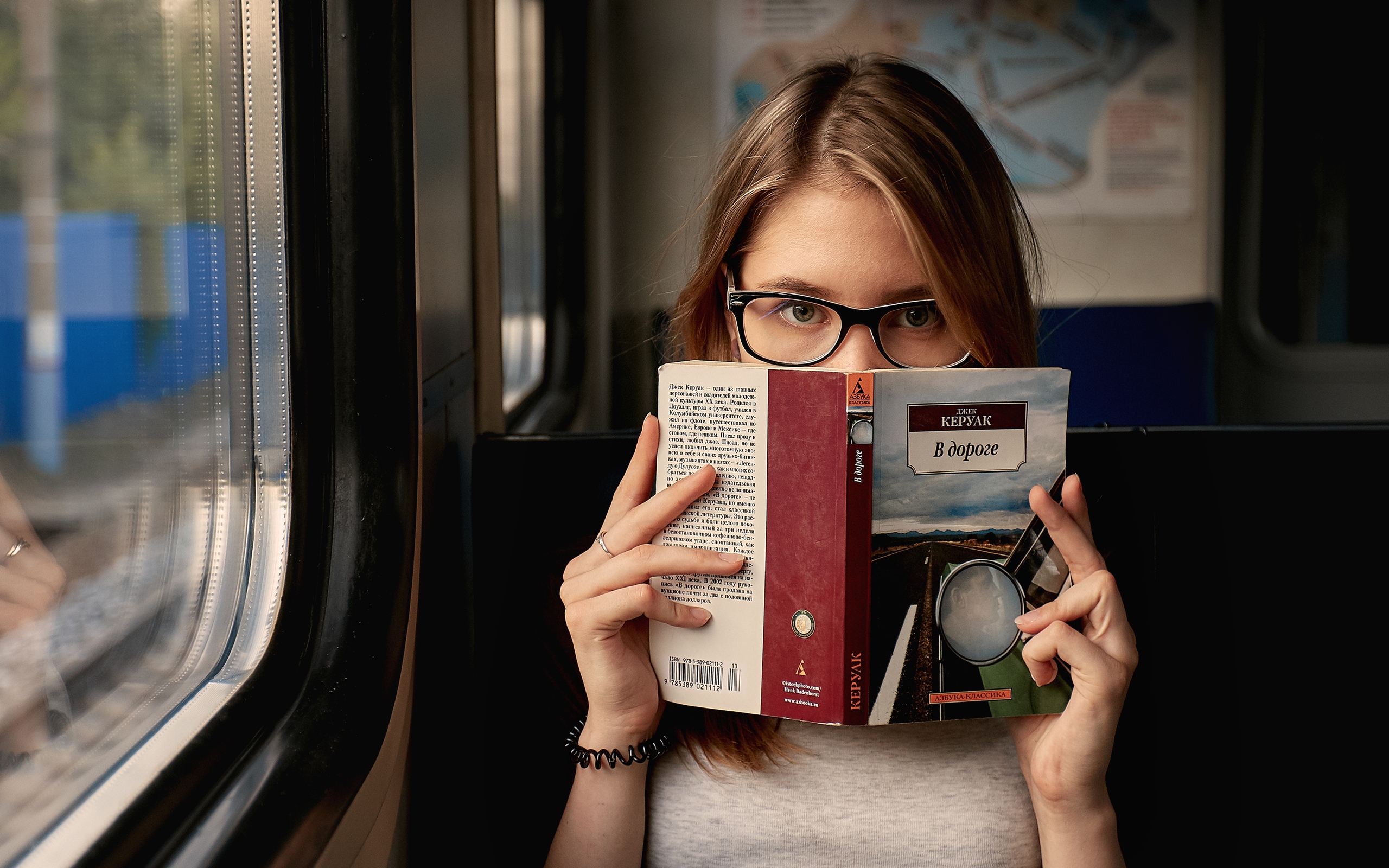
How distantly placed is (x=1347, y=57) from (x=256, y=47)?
349 cm

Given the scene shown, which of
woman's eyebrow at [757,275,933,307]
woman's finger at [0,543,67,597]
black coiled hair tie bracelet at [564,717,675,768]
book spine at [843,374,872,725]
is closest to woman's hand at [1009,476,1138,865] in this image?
book spine at [843,374,872,725]

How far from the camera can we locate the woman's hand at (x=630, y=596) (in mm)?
846

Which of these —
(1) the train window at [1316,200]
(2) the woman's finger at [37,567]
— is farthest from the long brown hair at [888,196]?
(1) the train window at [1316,200]

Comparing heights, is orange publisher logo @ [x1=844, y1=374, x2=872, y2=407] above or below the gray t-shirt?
above

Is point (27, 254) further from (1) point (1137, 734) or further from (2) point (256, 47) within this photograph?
(1) point (1137, 734)

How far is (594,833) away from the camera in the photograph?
991 mm

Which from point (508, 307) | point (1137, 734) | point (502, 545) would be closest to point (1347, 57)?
point (508, 307)

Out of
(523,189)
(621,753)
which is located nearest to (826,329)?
(621,753)

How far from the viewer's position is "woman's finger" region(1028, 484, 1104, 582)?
84cm

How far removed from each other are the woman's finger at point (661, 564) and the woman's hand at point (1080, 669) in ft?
0.89

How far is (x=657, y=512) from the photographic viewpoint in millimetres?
847

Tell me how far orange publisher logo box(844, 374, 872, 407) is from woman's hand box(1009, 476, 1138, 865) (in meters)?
0.17

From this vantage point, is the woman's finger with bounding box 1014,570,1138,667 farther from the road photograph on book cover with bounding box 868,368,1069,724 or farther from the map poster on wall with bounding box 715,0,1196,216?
the map poster on wall with bounding box 715,0,1196,216

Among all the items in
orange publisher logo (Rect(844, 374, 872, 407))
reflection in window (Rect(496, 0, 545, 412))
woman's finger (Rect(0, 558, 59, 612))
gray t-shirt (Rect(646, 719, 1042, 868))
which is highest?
reflection in window (Rect(496, 0, 545, 412))
